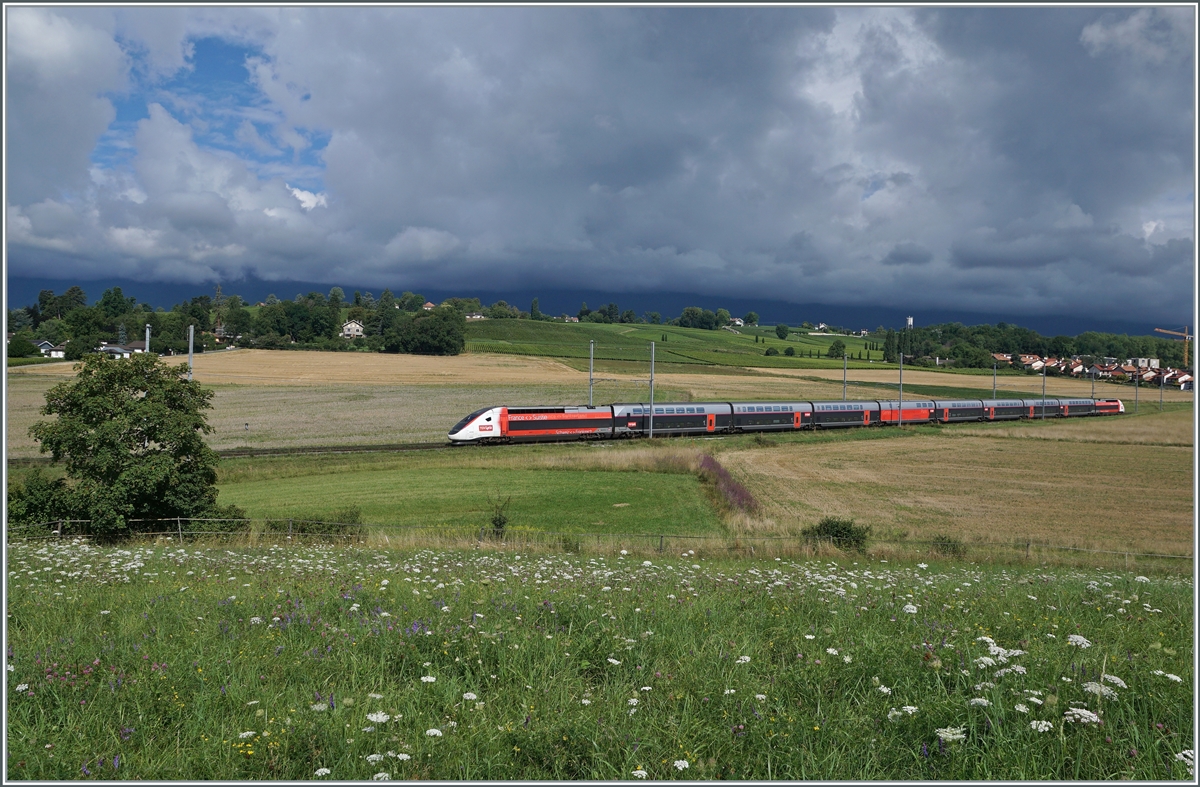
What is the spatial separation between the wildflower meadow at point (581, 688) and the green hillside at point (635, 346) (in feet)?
443

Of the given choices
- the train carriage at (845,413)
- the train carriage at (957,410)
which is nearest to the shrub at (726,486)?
the train carriage at (845,413)

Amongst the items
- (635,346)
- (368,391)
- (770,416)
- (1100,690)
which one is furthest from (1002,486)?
(635,346)

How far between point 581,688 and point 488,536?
19183mm

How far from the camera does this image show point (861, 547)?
24766 mm

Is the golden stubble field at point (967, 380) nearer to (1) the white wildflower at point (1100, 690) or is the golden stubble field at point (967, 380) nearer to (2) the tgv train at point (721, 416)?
(2) the tgv train at point (721, 416)

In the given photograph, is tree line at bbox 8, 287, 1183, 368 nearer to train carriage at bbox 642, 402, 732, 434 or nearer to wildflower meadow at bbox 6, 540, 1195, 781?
train carriage at bbox 642, 402, 732, 434

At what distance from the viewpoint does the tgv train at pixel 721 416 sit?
62.7m

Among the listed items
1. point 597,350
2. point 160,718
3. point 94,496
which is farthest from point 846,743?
point 597,350

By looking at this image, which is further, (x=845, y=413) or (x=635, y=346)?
(x=635, y=346)

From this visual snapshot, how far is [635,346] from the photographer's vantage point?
168 metres

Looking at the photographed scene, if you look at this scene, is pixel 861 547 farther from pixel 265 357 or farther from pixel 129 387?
pixel 265 357

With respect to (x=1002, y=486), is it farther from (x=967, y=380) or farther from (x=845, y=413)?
(x=967, y=380)

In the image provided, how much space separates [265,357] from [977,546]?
409 ft

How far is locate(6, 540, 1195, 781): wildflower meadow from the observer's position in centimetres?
470
